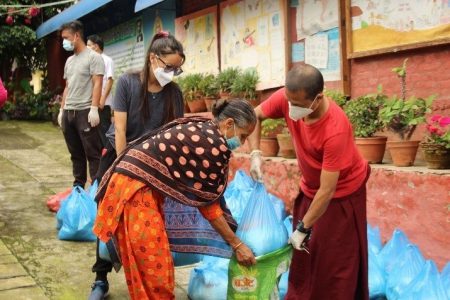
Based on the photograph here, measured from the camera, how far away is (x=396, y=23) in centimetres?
471

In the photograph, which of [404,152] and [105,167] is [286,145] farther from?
[105,167]

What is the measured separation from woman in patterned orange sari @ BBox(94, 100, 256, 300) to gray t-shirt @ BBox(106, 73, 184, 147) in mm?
839

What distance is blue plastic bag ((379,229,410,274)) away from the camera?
11.6 ft

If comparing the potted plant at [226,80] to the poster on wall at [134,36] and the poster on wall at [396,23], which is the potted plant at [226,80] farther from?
the poster on wall at [134,36]

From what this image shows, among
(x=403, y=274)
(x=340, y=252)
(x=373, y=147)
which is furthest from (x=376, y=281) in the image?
(x=373, y=147)

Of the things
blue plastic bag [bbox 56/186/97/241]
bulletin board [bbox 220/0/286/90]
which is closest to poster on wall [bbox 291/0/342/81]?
bulletin board [bbox 220/0/286/90]

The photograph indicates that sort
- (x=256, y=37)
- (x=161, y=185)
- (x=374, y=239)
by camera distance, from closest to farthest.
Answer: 1. (x=161, y=185)
2. (x=374, y=239)
3. (x=256, y=37)

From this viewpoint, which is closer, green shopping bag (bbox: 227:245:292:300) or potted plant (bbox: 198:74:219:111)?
green shopping bag (bbox: 227:245:292:300)

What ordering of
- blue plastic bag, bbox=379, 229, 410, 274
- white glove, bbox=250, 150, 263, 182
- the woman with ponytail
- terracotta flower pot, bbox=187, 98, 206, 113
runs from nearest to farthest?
1. white glove, bbox=250, 150, 263, 182
2. the woman with ponytail
3. blue plastic bag, bbox=379, 229, 410, 274
4. terracotta flower pot, bbox=187, 98, 206, 113

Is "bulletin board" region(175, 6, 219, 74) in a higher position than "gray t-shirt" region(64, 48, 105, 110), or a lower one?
higher

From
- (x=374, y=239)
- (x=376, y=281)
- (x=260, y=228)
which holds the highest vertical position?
(x=260, y=228)

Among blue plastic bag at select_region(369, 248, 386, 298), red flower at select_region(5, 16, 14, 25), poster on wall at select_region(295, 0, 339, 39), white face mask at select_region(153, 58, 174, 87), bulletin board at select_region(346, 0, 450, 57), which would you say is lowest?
blue plastic bag at select_region(369, 248, 386, 298)

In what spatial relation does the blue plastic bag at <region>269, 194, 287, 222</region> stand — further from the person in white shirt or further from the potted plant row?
the person in white shirt

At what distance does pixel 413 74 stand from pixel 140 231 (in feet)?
10.1
